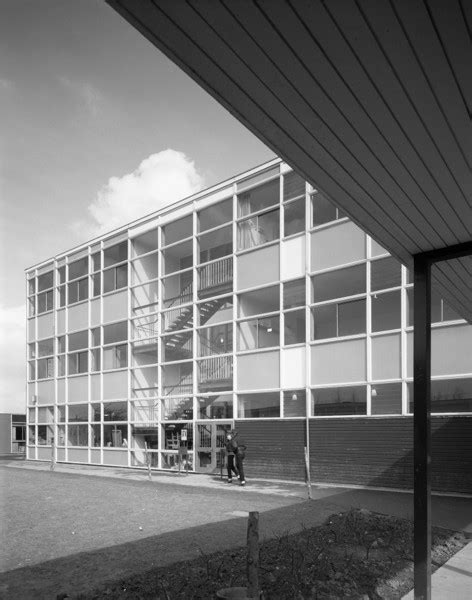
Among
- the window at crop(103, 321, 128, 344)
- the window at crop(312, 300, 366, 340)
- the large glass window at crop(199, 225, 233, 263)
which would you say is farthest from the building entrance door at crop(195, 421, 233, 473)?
the window at crop(103, 321, 128, 344)

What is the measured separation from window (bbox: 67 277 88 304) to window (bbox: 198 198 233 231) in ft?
28.6

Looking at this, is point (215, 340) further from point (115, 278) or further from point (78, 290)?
point (78, 290)

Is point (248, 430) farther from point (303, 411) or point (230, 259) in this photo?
point (230, 259)

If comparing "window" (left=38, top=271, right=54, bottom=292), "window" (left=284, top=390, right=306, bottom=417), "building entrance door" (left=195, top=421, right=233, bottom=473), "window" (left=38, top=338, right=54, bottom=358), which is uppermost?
"window" (left=38, top=271, right=54, bottom=292)

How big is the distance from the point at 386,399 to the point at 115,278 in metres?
15.6

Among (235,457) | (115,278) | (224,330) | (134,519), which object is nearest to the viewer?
(134,519)

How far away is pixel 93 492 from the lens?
1739cm

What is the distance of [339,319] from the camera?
19.4m

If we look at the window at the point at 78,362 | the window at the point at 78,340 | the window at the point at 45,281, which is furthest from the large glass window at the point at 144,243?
the window at the point at 45,281

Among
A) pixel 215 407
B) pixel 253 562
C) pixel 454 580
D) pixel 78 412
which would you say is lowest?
pixel 78 412

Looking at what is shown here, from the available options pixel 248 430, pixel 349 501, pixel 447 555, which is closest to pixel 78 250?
pixel 248 430

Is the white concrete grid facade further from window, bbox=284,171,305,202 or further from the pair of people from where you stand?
the pair of people

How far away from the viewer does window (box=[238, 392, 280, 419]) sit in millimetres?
20812

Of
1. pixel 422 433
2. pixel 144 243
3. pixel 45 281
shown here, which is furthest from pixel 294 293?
pixel 45 281
